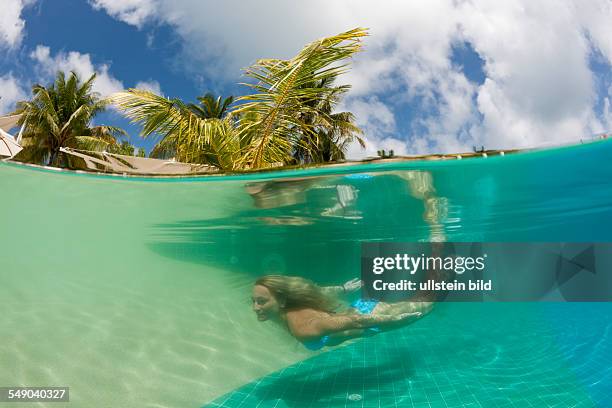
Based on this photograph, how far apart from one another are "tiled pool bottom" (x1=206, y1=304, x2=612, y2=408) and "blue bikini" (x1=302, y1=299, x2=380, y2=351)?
2.31ft

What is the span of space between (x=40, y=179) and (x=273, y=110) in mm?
6259

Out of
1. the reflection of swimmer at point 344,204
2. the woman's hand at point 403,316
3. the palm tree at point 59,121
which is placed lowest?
the woman's hand at point 403,316

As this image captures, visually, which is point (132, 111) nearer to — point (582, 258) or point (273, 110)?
point (273, 110)

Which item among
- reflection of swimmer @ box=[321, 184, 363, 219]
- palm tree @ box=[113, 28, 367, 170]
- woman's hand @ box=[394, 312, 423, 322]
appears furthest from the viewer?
reflection of swimmer @ box=[321, 184, 363, 219]

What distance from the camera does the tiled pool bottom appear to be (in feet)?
25.1

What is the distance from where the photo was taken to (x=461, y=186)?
10.1 m

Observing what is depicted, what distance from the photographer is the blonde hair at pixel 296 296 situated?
8.63m

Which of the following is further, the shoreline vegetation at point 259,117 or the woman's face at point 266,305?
the woman's face at point 266,305

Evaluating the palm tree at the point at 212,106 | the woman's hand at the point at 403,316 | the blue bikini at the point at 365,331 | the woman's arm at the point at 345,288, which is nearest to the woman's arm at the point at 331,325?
the blue bikini at the point at 365,331

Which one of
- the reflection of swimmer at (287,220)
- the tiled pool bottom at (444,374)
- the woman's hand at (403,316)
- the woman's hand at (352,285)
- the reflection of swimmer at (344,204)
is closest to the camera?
Result: the tiled pool bottom at (444,374)

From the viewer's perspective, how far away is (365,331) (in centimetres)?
851

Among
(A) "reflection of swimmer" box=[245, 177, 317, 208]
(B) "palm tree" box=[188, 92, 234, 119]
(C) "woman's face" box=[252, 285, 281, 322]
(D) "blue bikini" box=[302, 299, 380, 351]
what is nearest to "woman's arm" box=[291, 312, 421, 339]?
(D) "blue bikini" box=[302, 299, 380, 351]

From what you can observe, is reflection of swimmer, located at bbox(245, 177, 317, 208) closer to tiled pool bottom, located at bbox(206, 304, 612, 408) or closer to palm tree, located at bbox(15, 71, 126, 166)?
tiled pool bottom, located at bbox(206, 304, 612, 408)

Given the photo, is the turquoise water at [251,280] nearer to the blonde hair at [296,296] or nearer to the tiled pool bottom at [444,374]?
the tiled pool bottom at [444,374]
